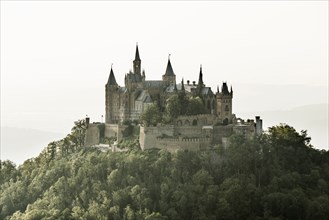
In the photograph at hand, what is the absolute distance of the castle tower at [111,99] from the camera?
9881cm

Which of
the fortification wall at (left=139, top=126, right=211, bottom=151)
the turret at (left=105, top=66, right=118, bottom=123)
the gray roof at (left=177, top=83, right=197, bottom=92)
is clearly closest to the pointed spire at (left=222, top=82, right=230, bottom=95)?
the gray roof at (left=177, top=83, right=197, bottom=92)

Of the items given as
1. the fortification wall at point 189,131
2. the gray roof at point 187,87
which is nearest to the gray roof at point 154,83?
the gray roof at point 187,87

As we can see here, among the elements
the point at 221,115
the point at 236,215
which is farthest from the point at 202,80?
the point at 236,215

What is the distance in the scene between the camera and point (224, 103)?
94.0 metres

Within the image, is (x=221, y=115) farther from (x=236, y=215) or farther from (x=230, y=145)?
(x=236, y=215)

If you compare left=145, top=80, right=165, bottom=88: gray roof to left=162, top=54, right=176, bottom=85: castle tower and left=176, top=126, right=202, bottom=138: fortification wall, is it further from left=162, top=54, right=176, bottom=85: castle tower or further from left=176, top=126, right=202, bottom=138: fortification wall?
left=176, top=126, right=202, bottom=138: fortification wall

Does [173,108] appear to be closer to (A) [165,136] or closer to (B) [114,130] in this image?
(A) [165,136]

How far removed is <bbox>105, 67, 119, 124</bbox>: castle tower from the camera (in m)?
98.8

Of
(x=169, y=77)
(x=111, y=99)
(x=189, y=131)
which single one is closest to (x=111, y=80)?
(x=111, y=99)

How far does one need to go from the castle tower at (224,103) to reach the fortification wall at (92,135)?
19.0m

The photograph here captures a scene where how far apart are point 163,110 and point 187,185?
18375 millimetres

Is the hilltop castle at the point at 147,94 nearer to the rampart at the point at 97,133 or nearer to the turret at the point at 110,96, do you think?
the turret at the point at 110,96

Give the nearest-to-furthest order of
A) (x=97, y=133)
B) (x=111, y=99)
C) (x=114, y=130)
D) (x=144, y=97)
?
(x=114, y=130) < (x=144, y=97) < (x=97, y=133) < (x=111, y=99)

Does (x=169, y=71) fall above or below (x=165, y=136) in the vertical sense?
above
